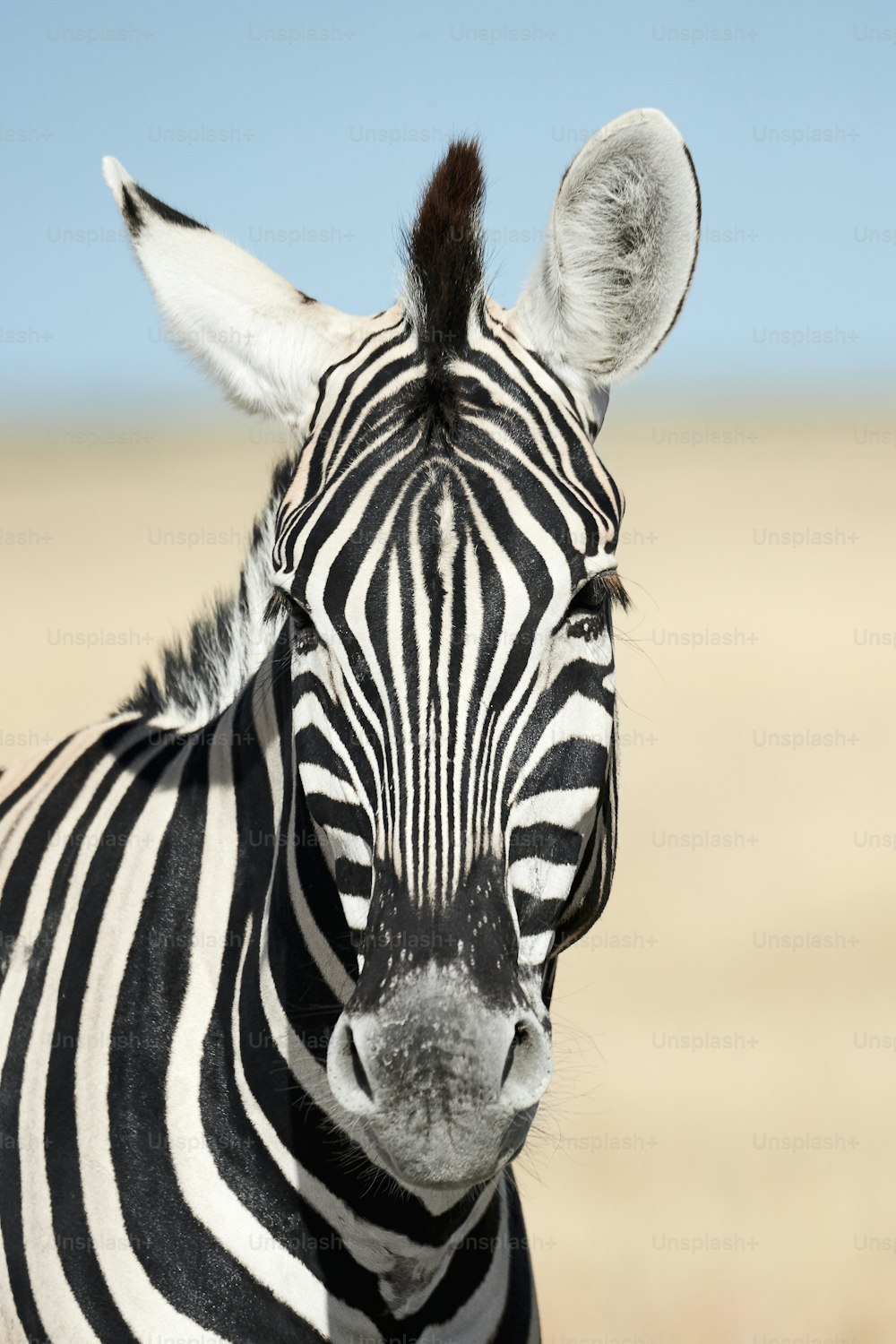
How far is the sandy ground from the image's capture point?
7.86m

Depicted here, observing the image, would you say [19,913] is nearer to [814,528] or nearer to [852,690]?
[852,690]

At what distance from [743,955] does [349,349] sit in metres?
10.5

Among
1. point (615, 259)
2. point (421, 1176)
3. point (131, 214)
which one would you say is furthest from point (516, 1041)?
point (131, 214)

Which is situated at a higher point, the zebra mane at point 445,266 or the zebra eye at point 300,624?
the zebra mane at point 445,266

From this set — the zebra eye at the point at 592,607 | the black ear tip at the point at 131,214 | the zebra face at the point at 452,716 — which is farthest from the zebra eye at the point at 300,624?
the black ear tip at the point at 131,214

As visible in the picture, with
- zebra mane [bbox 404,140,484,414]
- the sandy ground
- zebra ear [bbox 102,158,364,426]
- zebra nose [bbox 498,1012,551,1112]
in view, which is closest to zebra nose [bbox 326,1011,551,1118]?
zebra nose [bbox 498,1012,551,1112]

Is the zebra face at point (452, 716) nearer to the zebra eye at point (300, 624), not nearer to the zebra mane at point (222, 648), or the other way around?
the zebra eye at point (300, 624)

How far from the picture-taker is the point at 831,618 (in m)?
26.2

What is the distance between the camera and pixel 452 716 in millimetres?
2547

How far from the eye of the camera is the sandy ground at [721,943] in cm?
786

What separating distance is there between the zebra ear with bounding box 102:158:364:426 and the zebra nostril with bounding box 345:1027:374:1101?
5.21 feet

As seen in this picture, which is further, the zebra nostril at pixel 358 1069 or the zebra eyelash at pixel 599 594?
the zebra eyelash at pixel 599 594

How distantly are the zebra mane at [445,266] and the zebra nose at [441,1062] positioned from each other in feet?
4.25

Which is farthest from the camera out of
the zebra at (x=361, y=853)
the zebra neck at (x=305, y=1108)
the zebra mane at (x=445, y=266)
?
the zebra neck at (x=305, y=1108)
